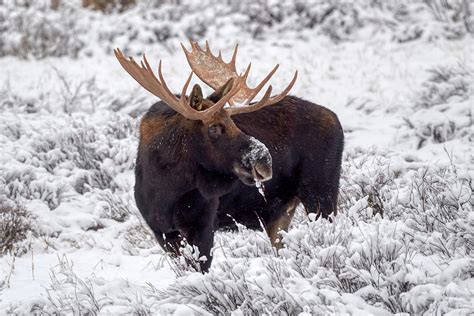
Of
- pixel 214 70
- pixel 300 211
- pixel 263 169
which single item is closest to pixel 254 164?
pixel 263 169

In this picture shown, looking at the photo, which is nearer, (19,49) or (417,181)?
(417,181)

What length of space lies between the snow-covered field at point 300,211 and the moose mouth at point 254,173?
0.37 metres

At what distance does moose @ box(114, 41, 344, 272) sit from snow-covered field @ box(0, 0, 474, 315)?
11.1 inches

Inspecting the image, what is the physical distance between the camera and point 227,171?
471cm

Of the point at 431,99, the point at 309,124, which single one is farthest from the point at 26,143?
the point at 431,99

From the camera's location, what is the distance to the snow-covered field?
11.6 ft

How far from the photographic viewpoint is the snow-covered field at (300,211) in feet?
11.6

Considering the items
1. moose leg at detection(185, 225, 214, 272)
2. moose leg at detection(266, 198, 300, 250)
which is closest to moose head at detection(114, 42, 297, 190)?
moose leg at detection(185, 225, 214, 272)

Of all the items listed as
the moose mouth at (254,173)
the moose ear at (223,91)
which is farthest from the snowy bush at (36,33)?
the moose mouth at (254,173)

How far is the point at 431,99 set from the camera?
878cm

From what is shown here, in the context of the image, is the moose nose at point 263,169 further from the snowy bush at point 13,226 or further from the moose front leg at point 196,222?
the snowy bush at point 13,226

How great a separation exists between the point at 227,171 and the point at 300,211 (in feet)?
5.90

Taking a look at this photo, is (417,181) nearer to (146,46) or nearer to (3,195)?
(3,195)

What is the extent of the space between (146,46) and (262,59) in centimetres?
275
